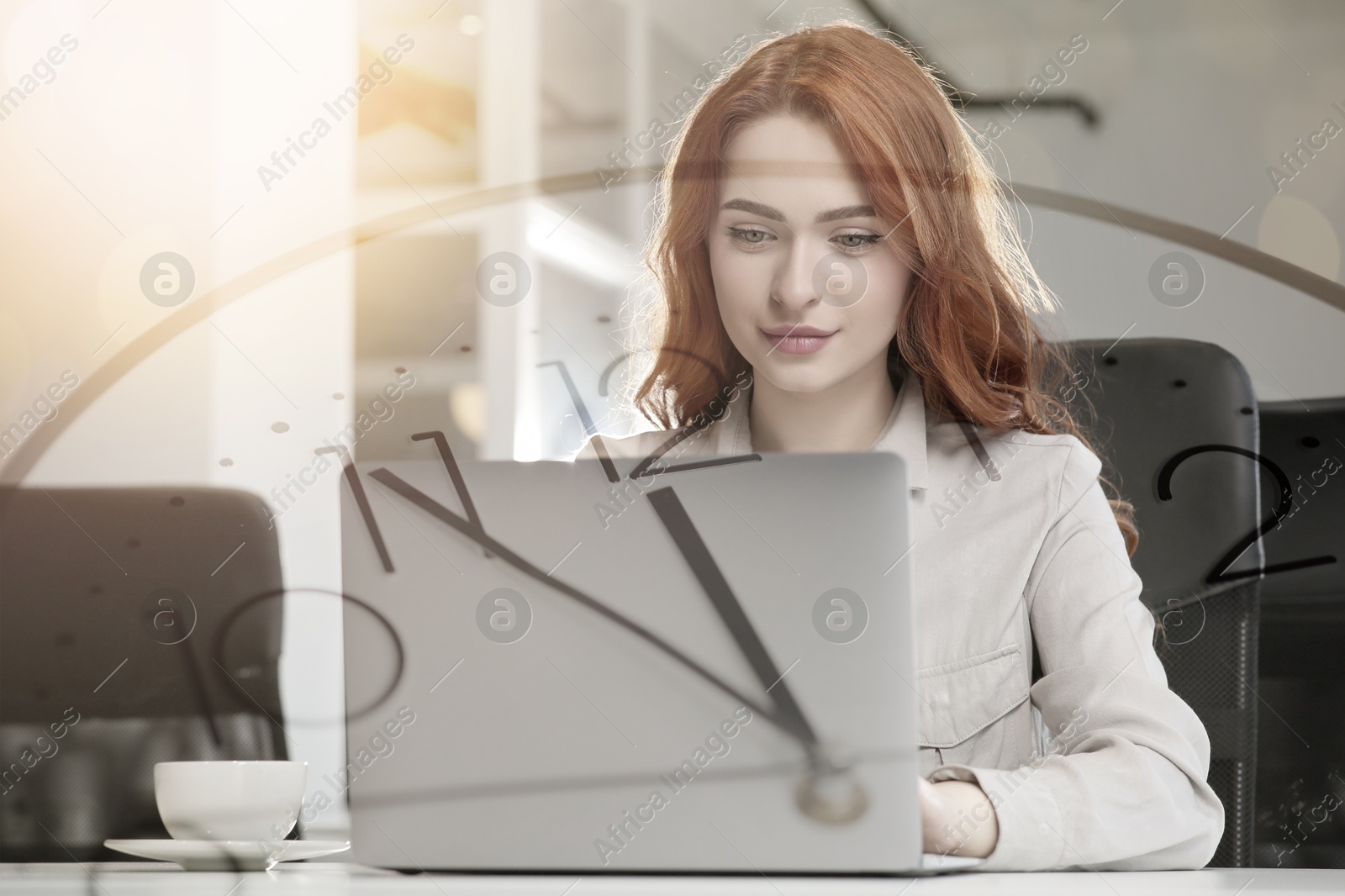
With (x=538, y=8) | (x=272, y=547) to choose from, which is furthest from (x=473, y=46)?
(x=272, y=547)

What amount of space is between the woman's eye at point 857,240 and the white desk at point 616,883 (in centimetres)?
57

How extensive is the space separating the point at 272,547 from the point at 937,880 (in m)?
1.00

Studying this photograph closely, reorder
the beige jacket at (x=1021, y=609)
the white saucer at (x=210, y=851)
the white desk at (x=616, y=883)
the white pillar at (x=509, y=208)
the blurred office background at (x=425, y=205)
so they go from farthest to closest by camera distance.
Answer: the white pillar at (x=509, y=208)
the blurred office background at (x=425, y=205)
the beige jacket at (x=1021, y=609)
the white saucer at (x=210, y=851)
the white desk at (x=616, y=883)

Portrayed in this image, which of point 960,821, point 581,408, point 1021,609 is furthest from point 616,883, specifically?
point 581,408

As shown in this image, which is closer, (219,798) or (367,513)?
(367,513)

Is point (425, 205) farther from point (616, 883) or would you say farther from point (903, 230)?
point (616, 883)

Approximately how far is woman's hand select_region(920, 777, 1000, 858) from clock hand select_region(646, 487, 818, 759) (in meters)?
0.17

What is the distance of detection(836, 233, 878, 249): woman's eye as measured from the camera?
969mm

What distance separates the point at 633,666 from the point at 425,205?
189 cm

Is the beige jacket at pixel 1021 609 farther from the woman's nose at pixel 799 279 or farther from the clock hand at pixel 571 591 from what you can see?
the clock hand at pixel 571 591

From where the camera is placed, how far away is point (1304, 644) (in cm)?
122

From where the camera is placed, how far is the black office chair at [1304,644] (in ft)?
3.68

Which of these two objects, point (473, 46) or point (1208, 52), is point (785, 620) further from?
point (473, 46)

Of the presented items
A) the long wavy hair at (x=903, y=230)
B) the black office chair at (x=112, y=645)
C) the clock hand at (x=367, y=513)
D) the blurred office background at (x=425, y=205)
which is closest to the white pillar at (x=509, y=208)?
the blurred office background at (x=425, y=205)
